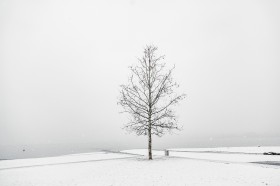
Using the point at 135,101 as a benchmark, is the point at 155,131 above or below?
below

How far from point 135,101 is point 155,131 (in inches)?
150

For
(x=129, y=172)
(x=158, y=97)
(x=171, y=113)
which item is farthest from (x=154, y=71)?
(x=129, y=172)

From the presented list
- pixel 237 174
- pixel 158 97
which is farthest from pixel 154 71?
pixel 237 174

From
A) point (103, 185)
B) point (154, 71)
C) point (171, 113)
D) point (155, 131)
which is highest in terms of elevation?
point (154, 71)

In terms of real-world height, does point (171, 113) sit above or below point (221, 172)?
above

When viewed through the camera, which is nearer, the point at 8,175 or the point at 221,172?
the point at 221,172

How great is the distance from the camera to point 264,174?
17.7 meters

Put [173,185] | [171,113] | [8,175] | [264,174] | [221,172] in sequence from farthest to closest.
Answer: [171,113] → [8,175] → [221,172] → [264,174] → [173,185]

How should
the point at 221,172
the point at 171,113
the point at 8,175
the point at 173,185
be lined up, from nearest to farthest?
the point at 173,185 → the point at 221,172 → the point at 8,175 → the point at 171,113

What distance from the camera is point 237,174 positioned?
18047mm

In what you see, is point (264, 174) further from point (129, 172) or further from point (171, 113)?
point (171, 113)

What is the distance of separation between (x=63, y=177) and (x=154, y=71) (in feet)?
48.1

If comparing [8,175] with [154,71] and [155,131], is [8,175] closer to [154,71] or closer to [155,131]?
[155,131]

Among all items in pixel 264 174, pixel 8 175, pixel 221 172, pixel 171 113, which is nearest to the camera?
pixel 264 174
